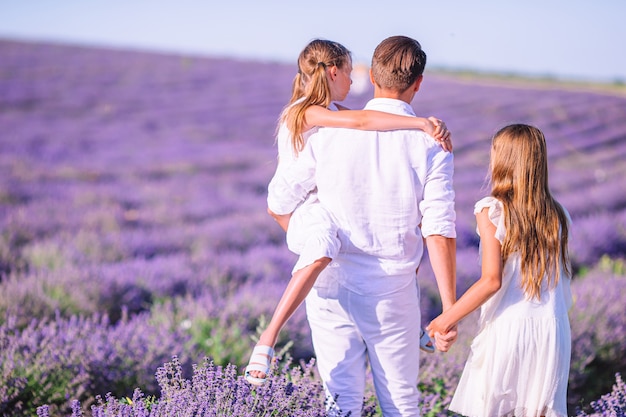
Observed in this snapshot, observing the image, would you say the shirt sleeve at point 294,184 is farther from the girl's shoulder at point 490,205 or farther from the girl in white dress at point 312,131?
the girl's shoulder at point 490,205

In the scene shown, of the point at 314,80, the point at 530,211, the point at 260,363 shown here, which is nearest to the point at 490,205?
the point at 530,211

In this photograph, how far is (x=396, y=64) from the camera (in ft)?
5.87

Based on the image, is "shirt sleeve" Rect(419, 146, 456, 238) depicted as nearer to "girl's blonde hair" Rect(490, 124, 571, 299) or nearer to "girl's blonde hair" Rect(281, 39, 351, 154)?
"girl's blonde hair" Rect(490, 124, 571, 299)

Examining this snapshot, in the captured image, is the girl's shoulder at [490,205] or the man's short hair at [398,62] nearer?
the man's short hair at [398,62]

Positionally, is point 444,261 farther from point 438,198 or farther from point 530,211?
point 530,211

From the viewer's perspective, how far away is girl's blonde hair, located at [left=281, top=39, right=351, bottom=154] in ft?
6.28

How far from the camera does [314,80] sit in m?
1.94

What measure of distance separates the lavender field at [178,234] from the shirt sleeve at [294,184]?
1.74 feet

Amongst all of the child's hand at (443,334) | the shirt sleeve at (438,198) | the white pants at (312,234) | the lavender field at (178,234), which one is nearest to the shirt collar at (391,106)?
the shirt sleeve at (438,198)

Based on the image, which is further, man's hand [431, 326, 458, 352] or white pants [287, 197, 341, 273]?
man's hand [431, 326, 458, 352]

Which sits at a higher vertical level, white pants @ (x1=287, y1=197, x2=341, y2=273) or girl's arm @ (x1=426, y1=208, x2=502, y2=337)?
white pants @ (x1=287, y1=197, x2=341, y2=273)

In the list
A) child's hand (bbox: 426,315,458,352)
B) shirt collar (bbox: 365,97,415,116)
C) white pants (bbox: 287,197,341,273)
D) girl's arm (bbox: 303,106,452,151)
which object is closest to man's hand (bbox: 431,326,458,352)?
child's hand (bbox: 426,315,458,352)

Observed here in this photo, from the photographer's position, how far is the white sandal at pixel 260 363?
1.69m

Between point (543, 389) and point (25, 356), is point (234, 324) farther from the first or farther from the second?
point (543, 389)
